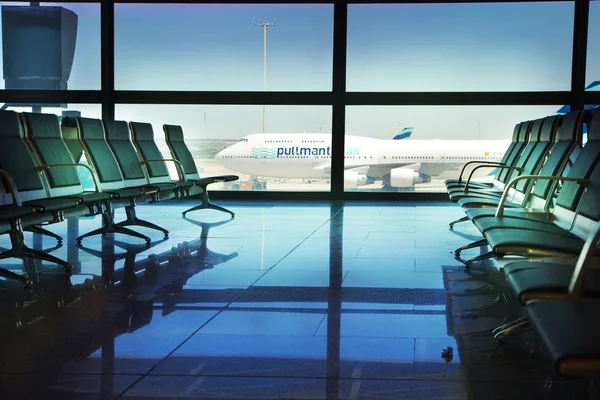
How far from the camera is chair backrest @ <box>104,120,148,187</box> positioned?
561 centimetres

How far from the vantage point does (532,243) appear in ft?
7.89

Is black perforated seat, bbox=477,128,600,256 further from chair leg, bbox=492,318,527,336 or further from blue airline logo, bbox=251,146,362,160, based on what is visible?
blue airline logo, bbox=251,146,362,160

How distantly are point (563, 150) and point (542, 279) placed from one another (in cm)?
205

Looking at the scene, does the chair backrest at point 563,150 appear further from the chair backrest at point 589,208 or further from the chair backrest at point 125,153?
the chair backrest at point 125,153

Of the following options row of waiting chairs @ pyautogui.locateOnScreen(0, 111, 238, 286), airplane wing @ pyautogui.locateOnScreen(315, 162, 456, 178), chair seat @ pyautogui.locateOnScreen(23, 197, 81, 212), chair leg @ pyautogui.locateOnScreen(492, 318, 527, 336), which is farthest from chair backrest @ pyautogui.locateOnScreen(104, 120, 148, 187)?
chair leg @ pyautogui.locateOnScreen(492, 318, 527, 336)

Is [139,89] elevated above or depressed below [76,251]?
above

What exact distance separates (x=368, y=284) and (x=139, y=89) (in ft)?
20.3

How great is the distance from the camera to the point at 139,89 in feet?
29.0

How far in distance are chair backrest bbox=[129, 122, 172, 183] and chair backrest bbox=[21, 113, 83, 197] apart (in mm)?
1141

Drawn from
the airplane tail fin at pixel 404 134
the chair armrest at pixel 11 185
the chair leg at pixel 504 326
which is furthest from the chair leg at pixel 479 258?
the airplane tail fin at pixel 404 134

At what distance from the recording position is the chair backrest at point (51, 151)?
14.9ft

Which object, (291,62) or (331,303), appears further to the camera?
(291,62)

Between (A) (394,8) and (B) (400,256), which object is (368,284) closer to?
(B) (400,256)

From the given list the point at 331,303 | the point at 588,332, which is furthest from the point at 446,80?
the point at 588,332
